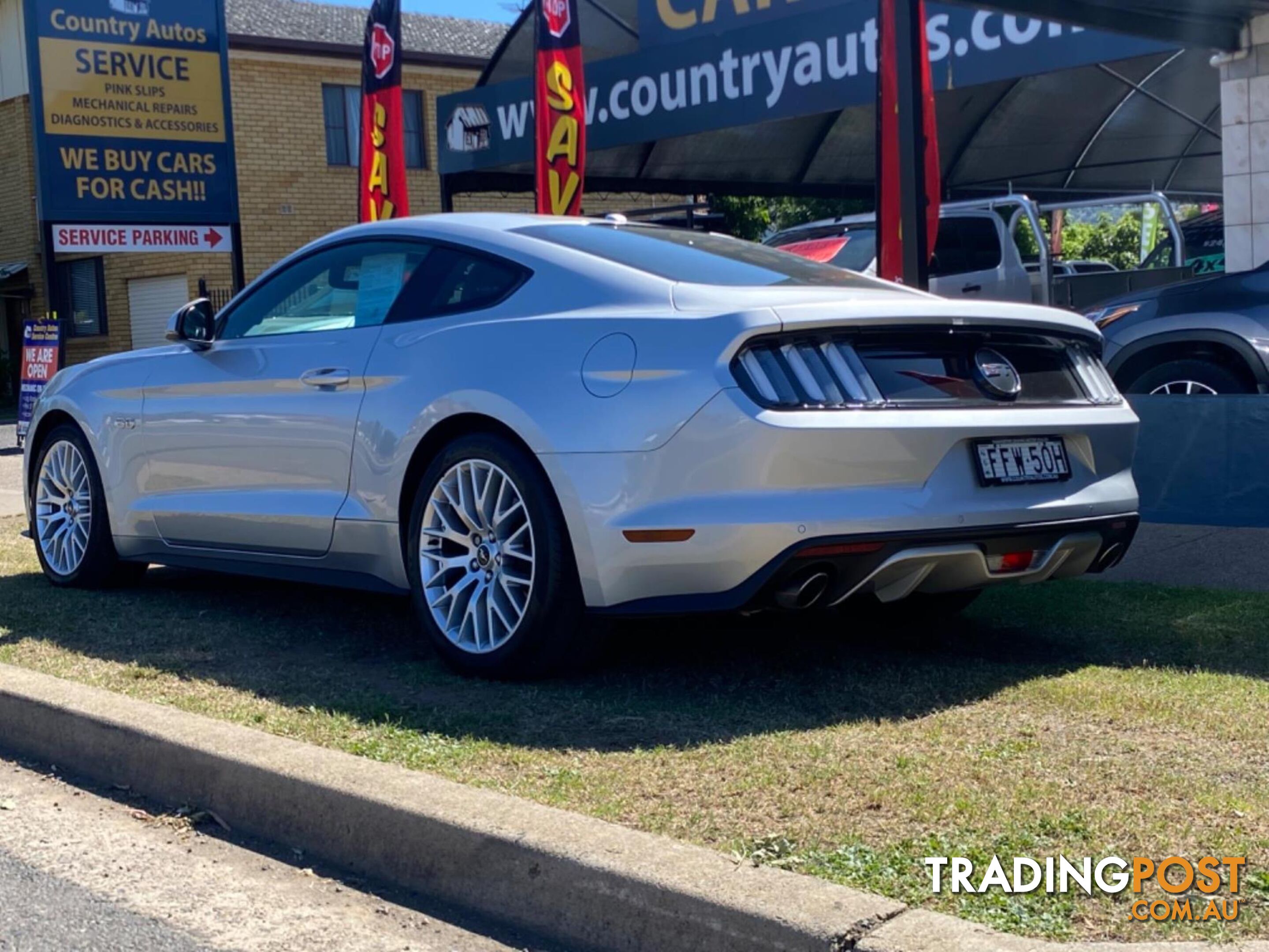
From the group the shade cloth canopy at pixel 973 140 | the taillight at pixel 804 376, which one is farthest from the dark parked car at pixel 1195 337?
the shade cloth canopy at pixel 973 140

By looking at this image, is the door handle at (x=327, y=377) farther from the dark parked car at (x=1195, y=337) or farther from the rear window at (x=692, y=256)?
the dark parked car at (x=1195, y=337)

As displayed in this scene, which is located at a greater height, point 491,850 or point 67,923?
point 491,850

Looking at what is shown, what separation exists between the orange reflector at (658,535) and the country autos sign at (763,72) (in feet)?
19.2

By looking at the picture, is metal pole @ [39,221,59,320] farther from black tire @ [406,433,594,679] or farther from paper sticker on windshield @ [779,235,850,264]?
black tire @ [406,433,594,679]

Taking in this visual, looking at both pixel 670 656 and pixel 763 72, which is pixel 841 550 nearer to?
pixel 670 656

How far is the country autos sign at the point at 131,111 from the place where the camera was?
733 inches

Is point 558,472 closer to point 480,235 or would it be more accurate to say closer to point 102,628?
point 480,235

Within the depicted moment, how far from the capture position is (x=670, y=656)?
520 cm

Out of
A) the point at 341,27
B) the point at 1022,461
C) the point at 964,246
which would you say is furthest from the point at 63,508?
the point at 341,27

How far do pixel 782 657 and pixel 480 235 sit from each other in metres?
1.76

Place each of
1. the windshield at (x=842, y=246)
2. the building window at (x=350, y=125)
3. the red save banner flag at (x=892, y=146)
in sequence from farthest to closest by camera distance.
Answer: the building window at (x=350, y=125) → the windshield at (x=842, y=246) → the red save banner flag at (x=892, y=146)

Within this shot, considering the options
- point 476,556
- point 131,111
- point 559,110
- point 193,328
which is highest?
point 131,111

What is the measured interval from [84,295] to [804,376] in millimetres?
28127

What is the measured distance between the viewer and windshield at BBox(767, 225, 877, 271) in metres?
12.8
